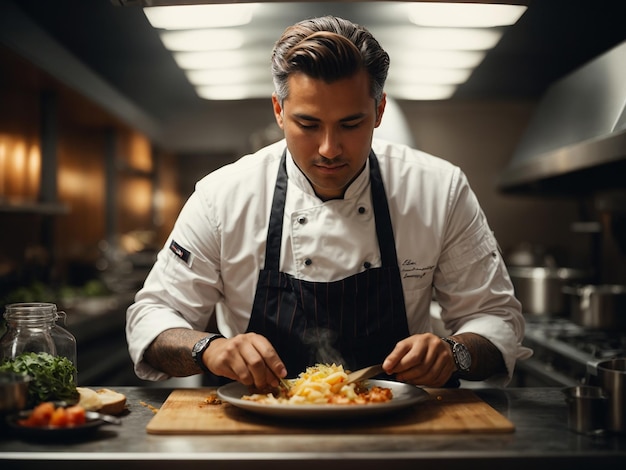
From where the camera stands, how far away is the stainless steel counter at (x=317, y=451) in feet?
4.23

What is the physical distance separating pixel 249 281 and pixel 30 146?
3.21m

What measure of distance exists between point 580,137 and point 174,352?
92.9 inches

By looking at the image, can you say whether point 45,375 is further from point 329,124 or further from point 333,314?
point 329,124

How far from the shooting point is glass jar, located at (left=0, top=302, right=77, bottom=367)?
5.53ft

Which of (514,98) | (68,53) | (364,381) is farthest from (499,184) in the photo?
(364,381)

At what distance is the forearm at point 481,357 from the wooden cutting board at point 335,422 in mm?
161

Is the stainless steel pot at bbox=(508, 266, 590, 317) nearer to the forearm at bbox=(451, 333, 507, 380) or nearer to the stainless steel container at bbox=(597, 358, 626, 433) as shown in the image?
the forearm at bbox=(451, 333, 507, 380)

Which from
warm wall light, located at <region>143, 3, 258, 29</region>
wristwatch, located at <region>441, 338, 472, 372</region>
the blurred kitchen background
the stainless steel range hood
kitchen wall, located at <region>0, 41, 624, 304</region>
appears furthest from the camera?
kitchen wall, located at <region>0, 41, 624, 304</region>

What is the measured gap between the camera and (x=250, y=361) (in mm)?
1597

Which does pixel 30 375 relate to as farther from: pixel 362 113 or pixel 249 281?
pixel 362 113

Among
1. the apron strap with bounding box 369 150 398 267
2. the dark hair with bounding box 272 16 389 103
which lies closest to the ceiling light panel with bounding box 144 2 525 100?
the dark hair with bounding box 272 16 389 103

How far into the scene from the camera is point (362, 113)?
73.8 inches

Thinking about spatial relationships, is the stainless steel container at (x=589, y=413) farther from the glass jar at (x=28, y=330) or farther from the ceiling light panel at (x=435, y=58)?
the ceiling light panel at (x=435, y=58)

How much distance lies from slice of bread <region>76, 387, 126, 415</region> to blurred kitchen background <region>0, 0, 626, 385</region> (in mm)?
967
